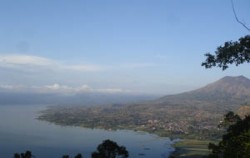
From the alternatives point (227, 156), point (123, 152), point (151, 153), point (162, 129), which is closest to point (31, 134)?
point (151, 153)

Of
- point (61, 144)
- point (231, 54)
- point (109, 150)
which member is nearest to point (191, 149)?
point (61, 144)

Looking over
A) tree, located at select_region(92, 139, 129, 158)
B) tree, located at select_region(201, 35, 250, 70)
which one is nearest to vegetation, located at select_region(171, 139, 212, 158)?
tree, located at select_region(92, 139, 129, 158)

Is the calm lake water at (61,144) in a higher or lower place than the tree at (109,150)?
lower

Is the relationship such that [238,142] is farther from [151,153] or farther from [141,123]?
[141,123]

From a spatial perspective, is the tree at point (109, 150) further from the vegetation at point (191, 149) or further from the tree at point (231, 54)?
the vegetation at point (191, 149)

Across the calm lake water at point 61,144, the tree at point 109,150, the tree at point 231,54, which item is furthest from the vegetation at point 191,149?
the tree at point 231,54

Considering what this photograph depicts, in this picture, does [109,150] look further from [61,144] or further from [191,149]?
[61,144]

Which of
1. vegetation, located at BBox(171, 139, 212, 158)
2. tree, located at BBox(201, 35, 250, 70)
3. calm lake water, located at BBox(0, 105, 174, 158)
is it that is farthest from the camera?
calm lake water, located at BBox(0, 105, 174, 158)

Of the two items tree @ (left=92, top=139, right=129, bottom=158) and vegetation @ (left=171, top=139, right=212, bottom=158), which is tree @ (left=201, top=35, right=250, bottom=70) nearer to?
tree @ (left=92, top=139, right=129, bottom=158)

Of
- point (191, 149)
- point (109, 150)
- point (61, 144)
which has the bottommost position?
point (191, 149)

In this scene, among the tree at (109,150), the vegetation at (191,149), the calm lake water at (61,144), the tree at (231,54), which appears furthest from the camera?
the calm lake water at (61,144)

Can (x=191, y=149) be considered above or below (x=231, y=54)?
below
